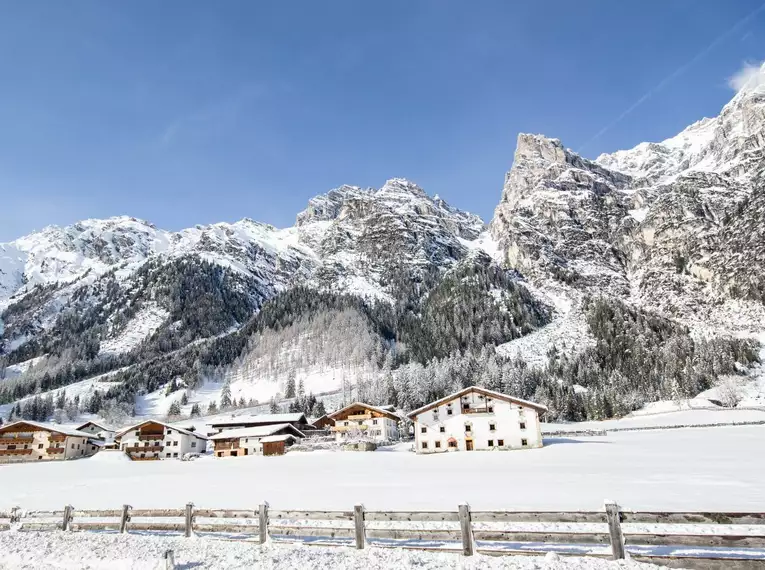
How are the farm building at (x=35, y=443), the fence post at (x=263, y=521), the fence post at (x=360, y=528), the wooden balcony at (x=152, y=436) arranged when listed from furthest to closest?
the wooden balcony at (x=152, y=436) → the farm building at (x=35, y=443) → the fence post at (x=263, y=521) → the fence post at (x=360, y=528)

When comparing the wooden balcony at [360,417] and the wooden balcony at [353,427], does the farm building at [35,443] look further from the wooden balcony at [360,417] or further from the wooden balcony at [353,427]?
the wooden balcony at [360,417]

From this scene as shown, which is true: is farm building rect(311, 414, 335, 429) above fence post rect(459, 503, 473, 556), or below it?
above

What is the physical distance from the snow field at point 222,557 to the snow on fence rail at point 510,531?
41cm

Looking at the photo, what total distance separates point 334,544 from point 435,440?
54.6m

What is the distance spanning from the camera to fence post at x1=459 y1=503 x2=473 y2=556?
1222 cm

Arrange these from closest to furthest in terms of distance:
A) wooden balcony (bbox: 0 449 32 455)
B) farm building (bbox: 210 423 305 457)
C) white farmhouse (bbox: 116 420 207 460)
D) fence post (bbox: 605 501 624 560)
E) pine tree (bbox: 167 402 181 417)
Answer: fence post (bbox: 605 501 624 560), farm building (bbox: 210 423 305 457), wooden balcony (bbox: 0 449 32 455), white farmhouse (bbox: 116 420 207 460), pine tree (bbox: 167 402 181 417)

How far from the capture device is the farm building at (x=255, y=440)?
3115 inches

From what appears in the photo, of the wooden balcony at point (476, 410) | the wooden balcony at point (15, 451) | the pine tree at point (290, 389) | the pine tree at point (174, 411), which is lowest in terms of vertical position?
the wooden balcony at point (15, 451)

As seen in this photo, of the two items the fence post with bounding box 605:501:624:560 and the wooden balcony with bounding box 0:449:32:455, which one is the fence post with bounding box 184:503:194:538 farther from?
the wooden balcony with bounding box 0:449:32:455

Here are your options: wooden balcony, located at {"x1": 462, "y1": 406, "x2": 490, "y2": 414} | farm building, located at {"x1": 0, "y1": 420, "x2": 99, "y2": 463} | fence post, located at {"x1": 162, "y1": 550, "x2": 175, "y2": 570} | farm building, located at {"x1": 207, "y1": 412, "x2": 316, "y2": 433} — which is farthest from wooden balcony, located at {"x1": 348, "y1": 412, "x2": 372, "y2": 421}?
fence post, located at {"x1": 162, "y1": 550, "x2": 175, "y2": 570}

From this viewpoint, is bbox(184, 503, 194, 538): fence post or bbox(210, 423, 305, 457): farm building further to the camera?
bbox(210, 423, 305, 457): farm building

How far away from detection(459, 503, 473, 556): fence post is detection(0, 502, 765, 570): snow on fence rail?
23 mm

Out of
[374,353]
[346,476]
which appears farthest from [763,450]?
[374,353]

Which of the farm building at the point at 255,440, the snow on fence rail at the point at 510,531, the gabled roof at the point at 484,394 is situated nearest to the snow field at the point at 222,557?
the snow on fence rail at the point at 510,531
